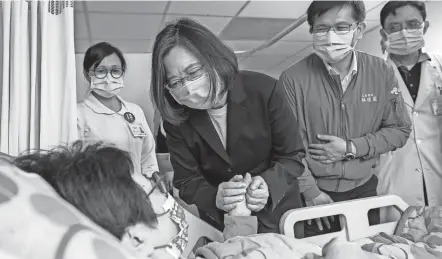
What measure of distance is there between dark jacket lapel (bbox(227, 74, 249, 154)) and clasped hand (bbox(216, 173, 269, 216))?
0.15 metres

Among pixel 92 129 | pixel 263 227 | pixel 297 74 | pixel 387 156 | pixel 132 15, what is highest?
pixel 132 15

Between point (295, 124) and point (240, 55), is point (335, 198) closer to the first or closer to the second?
point (295, 124)

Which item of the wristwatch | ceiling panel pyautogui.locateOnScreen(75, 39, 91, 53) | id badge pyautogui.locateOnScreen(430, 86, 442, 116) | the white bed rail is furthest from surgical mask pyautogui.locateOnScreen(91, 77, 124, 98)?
id badge pyautogui.locateOnScreen(430, 86, 442, 116)

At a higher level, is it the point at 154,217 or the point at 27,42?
the point at 27,42

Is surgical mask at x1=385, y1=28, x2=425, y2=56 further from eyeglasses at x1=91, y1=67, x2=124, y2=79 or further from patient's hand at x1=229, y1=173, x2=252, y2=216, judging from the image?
eyeglasses at x1=91, y1=67, x2=124, y2=79

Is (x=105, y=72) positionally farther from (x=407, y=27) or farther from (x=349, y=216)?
(x=407, y=27)

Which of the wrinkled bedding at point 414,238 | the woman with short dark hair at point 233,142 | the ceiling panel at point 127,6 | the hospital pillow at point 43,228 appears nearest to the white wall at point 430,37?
the woman with short dark hair at point 233,142

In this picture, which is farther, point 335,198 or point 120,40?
point 335,198

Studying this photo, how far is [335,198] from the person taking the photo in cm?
159

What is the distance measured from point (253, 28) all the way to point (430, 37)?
2.59ft

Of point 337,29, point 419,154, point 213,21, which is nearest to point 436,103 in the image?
point 419,154

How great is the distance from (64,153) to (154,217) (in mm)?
200

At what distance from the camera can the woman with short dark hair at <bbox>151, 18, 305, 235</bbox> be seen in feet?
4.36

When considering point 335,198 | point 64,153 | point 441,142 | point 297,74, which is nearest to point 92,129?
point 64,153
